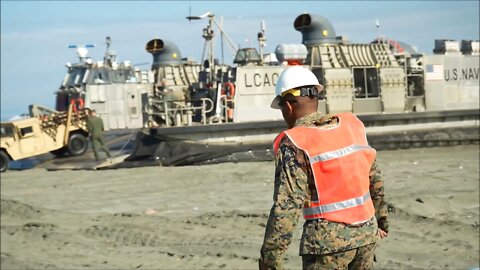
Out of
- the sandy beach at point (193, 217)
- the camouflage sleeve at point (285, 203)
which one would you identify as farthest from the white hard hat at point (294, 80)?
the sandy beach at point (193, 217)

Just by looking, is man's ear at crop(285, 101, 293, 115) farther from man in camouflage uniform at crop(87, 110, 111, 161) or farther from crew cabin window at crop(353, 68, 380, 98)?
man in camouflage uniform at crop(87, 110, 111, 161)

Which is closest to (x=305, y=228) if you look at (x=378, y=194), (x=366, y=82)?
(x=378, y=194)

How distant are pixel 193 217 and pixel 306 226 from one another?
5.82 metres

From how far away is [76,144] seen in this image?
659 inches

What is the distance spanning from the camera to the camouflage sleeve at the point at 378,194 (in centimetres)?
327

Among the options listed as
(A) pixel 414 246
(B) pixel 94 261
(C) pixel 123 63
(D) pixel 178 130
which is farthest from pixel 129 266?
(C) pixel 123 63

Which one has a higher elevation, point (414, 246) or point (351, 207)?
point (351, 207)

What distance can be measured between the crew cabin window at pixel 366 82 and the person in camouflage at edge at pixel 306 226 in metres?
12.9

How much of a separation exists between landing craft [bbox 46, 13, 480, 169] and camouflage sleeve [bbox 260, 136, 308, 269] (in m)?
10.5

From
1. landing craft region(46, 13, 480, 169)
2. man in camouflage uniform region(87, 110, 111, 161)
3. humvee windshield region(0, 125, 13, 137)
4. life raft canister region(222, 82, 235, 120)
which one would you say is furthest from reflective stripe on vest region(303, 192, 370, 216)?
humvee windshield region(0, 125, 13, 137)

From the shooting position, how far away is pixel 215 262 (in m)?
6.37

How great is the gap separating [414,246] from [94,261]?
9.52 ft

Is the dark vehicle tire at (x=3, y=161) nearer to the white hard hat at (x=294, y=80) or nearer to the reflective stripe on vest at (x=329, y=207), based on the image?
the white hard hat at (x=294, y=80)

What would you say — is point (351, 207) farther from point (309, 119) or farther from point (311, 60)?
point (311, 60)
